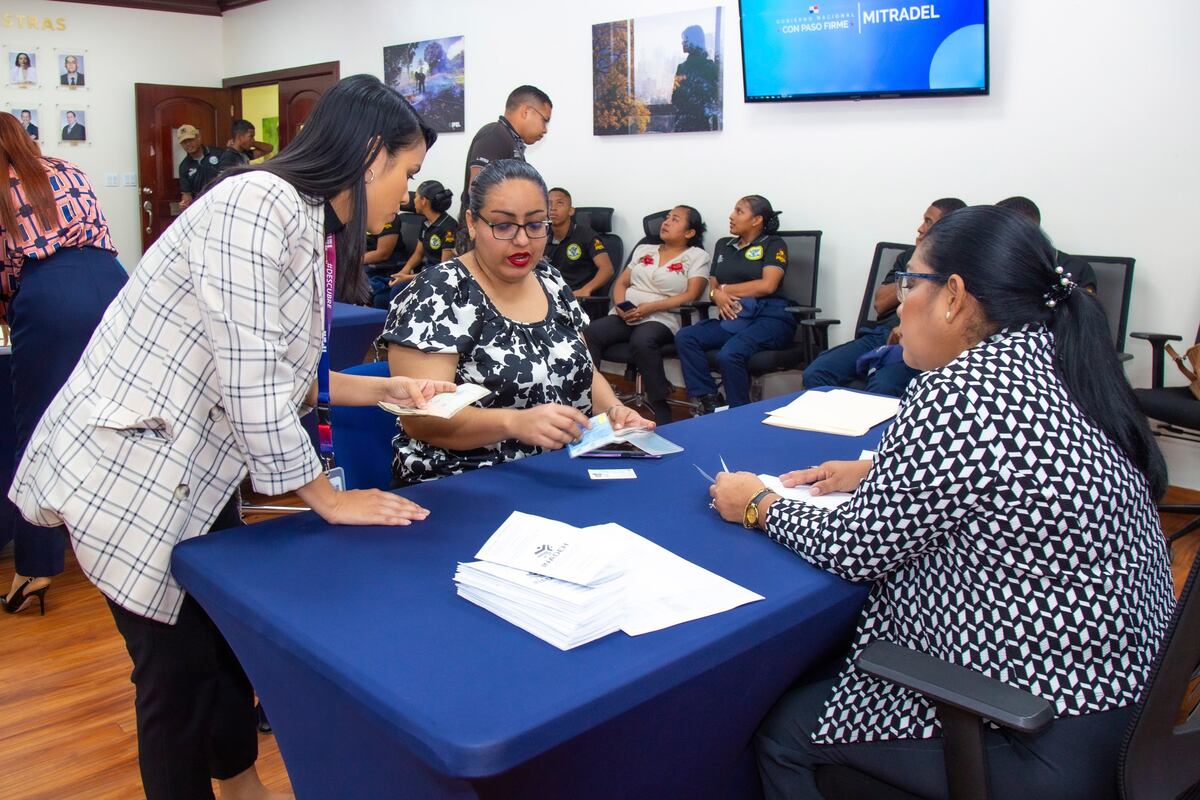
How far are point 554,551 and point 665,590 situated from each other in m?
0.16

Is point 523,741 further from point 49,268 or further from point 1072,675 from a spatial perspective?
point 49,268

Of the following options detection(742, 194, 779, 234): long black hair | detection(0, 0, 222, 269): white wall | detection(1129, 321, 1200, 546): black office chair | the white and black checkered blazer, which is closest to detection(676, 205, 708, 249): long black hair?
detection(742, 194, 779, 234): long black hair

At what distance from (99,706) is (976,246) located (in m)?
2.28

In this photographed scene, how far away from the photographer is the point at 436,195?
679 centimetres

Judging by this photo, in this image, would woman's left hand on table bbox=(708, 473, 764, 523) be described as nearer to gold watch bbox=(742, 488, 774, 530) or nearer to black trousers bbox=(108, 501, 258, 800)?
gold watch bbox=(742, 488, 774, 530)

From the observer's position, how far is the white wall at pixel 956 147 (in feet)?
12.6

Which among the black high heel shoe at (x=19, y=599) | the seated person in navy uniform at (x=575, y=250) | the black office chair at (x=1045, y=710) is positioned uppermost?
the seated person in navy uniform at (x=575, y=250)

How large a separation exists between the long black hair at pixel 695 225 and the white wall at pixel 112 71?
6246mm

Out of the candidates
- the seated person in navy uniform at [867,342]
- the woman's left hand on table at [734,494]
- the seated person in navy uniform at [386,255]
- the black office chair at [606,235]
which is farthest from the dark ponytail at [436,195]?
the woman's left hand on table at [734,494]

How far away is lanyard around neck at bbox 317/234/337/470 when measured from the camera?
5.03 ft

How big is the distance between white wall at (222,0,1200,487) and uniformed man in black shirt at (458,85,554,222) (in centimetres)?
126

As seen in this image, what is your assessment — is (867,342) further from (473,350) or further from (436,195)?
(436,195)

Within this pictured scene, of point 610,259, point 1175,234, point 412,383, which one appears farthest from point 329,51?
point 412,383

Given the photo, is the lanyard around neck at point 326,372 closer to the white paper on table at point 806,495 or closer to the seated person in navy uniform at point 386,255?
the white paper on table at point 806,495
